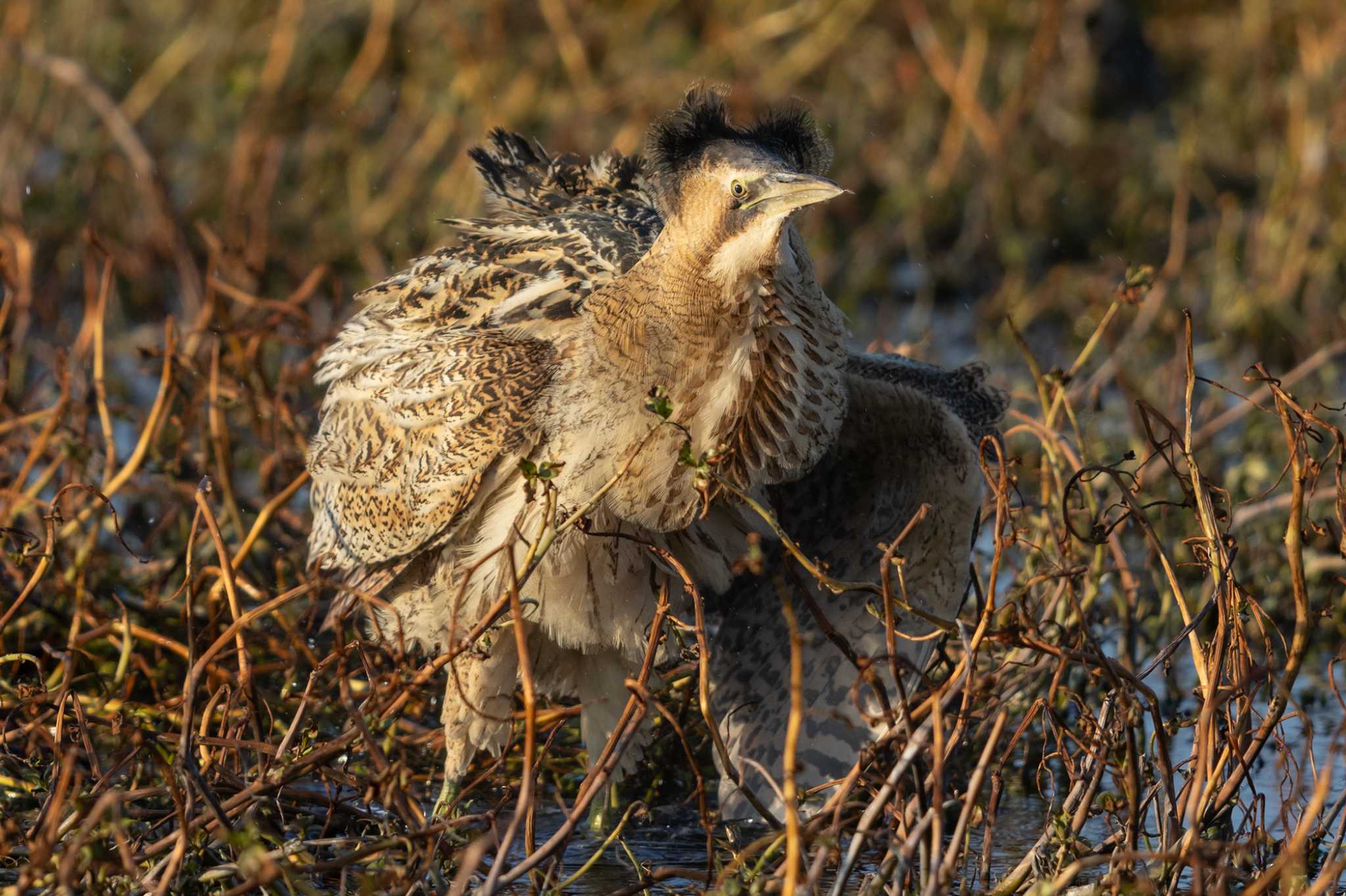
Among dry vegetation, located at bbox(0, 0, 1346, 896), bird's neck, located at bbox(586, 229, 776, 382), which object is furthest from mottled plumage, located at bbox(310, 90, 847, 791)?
dry vegetation, located at bbox(0, 0, 1346, 896)

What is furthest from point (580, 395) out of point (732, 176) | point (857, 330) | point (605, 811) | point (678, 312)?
point (857, 330)

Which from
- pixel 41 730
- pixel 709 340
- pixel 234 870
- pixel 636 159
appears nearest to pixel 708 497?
pixel 709 340

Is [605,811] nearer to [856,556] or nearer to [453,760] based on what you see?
[453,760]

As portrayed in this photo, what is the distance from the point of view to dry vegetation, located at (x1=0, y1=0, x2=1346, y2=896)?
252 cm

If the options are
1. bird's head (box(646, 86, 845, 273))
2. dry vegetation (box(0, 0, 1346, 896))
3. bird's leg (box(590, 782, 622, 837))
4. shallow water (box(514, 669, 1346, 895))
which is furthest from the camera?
bird's leg (box(590, 782, 622, 837))

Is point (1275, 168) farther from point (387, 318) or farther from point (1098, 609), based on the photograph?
point (387, 318)

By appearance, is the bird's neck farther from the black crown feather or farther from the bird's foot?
the bird's foot

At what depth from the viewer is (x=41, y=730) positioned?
8.52 feet

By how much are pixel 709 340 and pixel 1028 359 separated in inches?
33.0

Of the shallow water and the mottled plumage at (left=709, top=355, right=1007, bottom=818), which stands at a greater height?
the mottled plumage at (left=709, top=355, right=1007, bottom=818)

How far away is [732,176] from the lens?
2863mm

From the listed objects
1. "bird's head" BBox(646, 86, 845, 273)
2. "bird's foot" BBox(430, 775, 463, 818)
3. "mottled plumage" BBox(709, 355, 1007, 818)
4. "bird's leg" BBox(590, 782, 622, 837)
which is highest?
"bird's head" BBox(646, 86, 845, 273)

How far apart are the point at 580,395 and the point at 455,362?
30cm

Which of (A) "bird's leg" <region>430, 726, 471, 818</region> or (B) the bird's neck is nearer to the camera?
(B) the bird's neck
